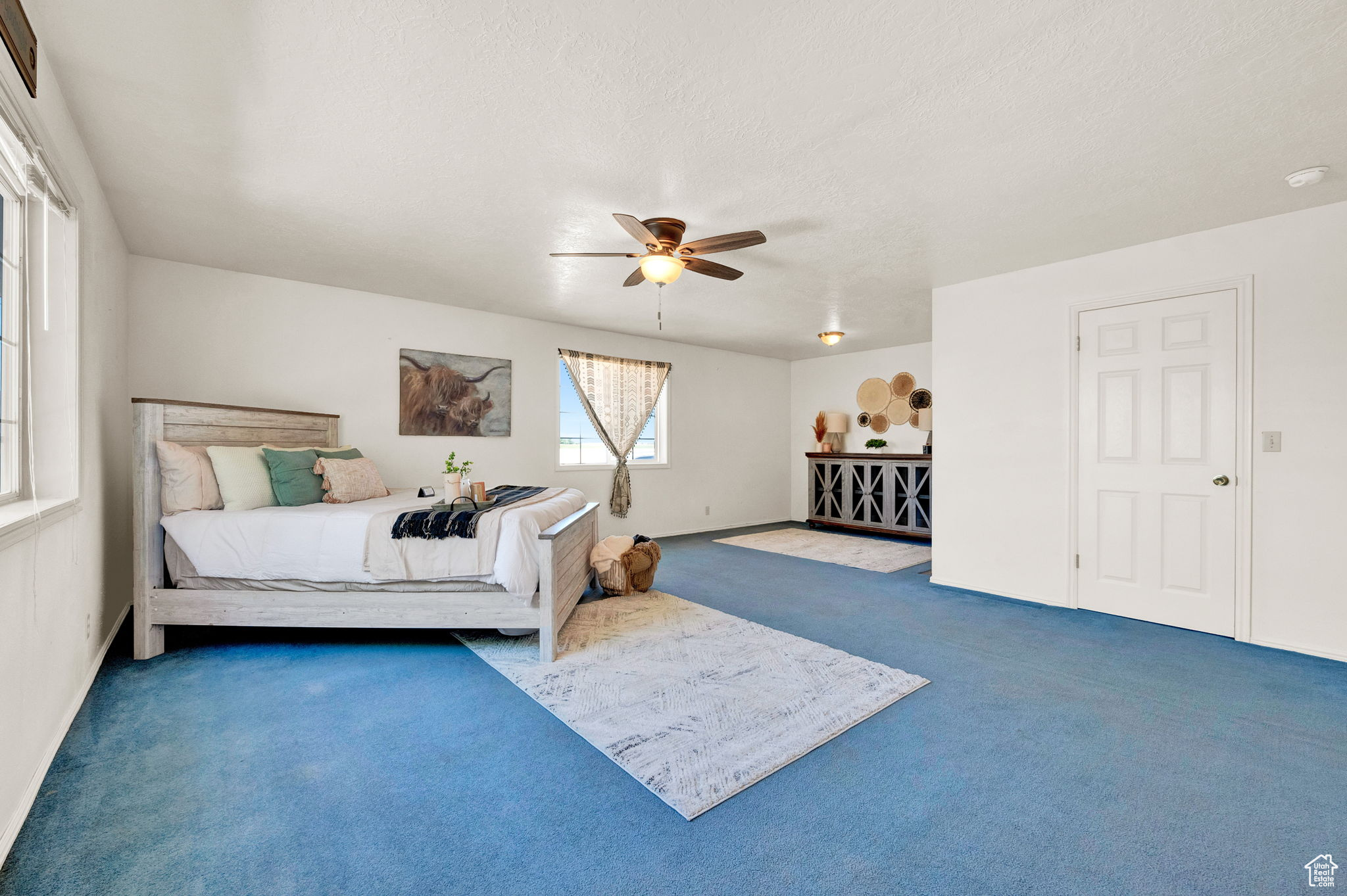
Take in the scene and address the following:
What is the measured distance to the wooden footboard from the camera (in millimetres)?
2963

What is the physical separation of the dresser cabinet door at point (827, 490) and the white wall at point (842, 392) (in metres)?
0.24

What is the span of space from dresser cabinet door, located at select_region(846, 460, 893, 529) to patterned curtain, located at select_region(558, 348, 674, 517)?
8.97ft

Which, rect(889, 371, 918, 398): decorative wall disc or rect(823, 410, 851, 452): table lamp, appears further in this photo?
rect(823, 410, 851, 452): table lamp

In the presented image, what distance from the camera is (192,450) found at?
325 centimetres

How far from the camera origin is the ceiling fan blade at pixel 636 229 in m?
2.76

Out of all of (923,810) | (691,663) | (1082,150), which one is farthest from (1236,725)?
(1082,150)

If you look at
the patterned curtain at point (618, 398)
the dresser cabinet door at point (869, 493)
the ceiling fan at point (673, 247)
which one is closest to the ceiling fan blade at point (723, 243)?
the ceiling fan at point (673, 247)

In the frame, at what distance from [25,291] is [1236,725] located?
15.8 feet

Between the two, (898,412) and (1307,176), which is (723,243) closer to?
(1307,176)

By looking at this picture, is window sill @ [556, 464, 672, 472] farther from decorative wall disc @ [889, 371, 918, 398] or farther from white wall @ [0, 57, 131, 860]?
white wall @ [0, 57, 131, 860]

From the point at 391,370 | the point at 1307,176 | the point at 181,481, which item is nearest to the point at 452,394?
the point at 391,370

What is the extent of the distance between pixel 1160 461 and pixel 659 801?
12.1 ft

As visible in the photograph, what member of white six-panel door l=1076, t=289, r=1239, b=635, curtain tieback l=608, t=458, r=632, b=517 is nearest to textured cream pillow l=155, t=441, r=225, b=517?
curtain tieback l=608, t=458, r=632, b=517

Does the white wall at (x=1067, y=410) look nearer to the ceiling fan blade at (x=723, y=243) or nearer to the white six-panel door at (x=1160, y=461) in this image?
the white six-panel door at (x=1160, y=461)
